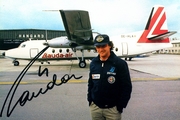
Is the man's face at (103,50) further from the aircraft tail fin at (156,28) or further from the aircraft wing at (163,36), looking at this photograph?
the aircraft tail fin at (156,28)

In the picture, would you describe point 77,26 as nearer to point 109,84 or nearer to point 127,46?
point 127,46

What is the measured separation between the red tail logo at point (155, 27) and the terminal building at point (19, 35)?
912cm

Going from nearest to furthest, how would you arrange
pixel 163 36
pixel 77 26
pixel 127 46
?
pixel 77 26 < pixel 163 36 < pixel 127 46

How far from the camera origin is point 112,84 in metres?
2.51

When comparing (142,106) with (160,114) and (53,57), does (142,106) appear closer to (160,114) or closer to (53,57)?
(160,114)

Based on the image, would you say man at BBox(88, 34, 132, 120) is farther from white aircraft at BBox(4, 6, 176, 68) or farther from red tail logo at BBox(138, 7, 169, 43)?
red tail logo at BBox(138, 7, 169, 43)

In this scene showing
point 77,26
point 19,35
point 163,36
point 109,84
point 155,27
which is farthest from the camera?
point 19,35

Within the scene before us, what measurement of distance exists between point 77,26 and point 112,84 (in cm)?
1151

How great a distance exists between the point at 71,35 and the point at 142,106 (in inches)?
396

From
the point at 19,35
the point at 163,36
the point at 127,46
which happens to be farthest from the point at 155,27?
the point at 19,35

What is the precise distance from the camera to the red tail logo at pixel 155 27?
57.9ft

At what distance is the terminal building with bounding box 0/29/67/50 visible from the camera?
70.2 ft

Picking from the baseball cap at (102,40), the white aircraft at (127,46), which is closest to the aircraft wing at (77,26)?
the white aircraft at (127,46)

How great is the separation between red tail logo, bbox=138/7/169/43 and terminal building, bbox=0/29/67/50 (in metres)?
9.12
